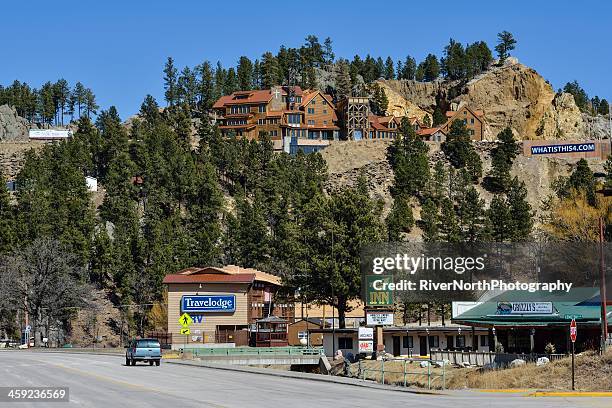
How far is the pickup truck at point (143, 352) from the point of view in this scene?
55375mm

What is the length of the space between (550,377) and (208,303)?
191ft

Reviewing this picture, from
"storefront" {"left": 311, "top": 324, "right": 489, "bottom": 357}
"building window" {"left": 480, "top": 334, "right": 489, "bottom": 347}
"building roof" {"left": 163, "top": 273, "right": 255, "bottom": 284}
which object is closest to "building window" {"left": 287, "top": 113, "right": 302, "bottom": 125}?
"building roof" {"left": 163, "top": 273, "right": 255, "bottom": 284}

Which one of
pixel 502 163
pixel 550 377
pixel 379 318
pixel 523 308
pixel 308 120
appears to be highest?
pixel 308 120

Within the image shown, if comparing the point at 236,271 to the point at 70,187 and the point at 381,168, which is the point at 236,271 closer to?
the point at 70,187

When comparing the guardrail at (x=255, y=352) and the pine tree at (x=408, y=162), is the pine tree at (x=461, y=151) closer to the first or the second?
the pine tree at (x=408, y=162)

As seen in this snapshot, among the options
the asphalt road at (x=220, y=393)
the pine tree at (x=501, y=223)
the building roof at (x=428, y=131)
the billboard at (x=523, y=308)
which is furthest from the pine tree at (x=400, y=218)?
the asphalt road at (x=220, y=393)

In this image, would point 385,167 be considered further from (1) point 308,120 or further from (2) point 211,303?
(2) point 211,303

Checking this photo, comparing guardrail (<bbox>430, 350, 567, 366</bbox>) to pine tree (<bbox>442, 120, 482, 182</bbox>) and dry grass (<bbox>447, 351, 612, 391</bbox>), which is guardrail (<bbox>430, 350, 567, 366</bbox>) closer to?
dry grass (<bbox>447, 351, 612, 391</bbox>)

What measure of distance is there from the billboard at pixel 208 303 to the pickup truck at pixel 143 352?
124ft

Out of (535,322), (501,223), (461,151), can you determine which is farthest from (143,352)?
(461,151)

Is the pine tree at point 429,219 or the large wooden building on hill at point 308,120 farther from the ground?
the large wooden building on hill at point 308,120

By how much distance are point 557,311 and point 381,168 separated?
115394 mm

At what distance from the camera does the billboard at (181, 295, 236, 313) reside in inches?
3723

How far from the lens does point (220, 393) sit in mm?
34938
